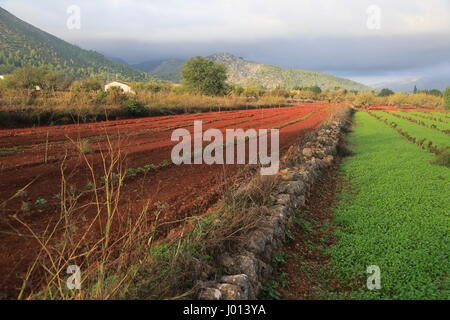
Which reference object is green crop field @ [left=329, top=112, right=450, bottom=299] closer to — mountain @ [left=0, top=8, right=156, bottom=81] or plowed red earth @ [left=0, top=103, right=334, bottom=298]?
plowed red earth @ [left=0, top=103, right=334, bottom=298]


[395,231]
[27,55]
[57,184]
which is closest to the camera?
[395,231]

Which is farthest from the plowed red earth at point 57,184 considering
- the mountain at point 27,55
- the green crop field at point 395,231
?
the mountain at point 27,55

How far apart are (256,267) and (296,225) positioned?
7.58 ft

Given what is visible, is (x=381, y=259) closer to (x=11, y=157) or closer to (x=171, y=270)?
(x=171, y=270)

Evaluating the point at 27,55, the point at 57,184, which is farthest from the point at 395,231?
the point at 27,55

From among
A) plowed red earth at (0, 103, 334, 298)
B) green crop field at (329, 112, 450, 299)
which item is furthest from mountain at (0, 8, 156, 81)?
green crop field at (329, 112, 450, 299)

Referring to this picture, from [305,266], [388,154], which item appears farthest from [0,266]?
[388,154]

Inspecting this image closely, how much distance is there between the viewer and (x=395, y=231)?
542cm

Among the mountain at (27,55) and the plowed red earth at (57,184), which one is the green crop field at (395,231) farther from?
the mountain at (27,55)

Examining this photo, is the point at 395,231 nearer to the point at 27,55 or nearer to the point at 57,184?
the point at 57,184

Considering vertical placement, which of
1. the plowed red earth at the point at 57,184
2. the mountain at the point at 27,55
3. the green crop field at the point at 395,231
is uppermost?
the mountain at the point at 27,55

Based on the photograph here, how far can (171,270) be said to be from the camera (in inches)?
121

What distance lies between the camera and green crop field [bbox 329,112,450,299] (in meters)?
3.89

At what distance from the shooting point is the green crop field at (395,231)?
153 inches
